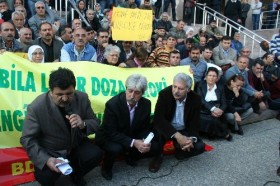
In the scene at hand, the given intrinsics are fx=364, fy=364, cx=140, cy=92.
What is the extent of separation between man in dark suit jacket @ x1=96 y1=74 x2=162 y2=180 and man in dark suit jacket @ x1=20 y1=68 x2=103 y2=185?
38 cm

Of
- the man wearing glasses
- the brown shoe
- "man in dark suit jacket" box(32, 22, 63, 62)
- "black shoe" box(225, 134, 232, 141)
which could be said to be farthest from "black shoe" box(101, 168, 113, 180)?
"man in dark suit jacket" box(32, 22, 63, 62)

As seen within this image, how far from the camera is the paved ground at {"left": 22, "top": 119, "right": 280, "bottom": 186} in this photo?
4.37 m

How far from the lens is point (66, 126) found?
3711 mm

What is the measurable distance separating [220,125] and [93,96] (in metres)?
2.09

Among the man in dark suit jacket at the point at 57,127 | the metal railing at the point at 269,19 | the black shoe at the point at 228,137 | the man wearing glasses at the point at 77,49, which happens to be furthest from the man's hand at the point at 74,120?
the metal railing at the point at 269,19

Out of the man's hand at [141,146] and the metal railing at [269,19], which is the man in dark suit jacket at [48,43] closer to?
Result: the man's hand at [141,146]

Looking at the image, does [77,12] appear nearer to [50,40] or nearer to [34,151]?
[50,40]

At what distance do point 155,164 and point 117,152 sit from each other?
2.11 feet

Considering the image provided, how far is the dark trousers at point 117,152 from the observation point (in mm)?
4258

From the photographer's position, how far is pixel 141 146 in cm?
421

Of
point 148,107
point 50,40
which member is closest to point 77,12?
point 50,40

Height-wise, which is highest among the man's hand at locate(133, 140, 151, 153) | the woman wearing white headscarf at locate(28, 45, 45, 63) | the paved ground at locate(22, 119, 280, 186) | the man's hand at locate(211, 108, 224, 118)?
the woman wearing white headscarf at locate(28, 45, 45, 63)

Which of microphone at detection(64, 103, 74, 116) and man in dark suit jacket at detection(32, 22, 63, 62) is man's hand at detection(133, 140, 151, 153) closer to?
microphone at detection(64, 103, 74, 116)

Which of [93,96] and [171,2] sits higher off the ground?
[171,2]
